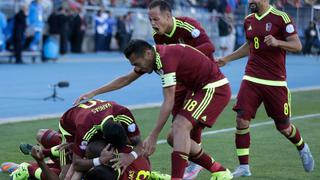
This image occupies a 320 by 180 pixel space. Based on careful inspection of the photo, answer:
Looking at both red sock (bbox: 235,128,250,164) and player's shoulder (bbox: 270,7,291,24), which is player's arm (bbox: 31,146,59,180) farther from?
player's shoulder (bbox: 270,7,291,24)

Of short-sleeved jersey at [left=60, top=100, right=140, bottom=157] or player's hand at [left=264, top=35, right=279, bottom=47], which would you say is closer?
short-sleeved jersey at [left=60, top=100, right=140, bottom=157]

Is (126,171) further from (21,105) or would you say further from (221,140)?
(21,105)

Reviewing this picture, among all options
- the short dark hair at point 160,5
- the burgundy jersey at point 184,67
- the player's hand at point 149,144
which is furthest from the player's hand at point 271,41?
the player's hand at point 149,144

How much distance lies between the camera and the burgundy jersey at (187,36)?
30.1ft

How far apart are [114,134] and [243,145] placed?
2256mm

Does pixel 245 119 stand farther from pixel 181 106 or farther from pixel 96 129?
pixel 96 129

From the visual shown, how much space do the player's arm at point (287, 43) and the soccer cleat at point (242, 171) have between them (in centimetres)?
142

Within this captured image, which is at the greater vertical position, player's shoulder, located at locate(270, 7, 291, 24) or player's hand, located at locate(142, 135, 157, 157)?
player's shoulder, located at locate(270, 7, 291, 24)

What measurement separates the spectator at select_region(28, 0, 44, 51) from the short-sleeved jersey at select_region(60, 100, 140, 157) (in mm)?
20043

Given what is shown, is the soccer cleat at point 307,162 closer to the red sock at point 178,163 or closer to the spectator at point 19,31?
the red sock at point 178,163

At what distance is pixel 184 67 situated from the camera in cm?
809

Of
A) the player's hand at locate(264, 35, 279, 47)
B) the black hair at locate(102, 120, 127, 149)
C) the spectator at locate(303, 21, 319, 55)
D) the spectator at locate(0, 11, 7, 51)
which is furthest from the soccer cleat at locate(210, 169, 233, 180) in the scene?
the spectator at locate(303, 21, 319, 55)

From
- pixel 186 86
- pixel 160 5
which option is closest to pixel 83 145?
pixel 186 86

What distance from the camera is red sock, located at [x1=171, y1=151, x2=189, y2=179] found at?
8.03m
